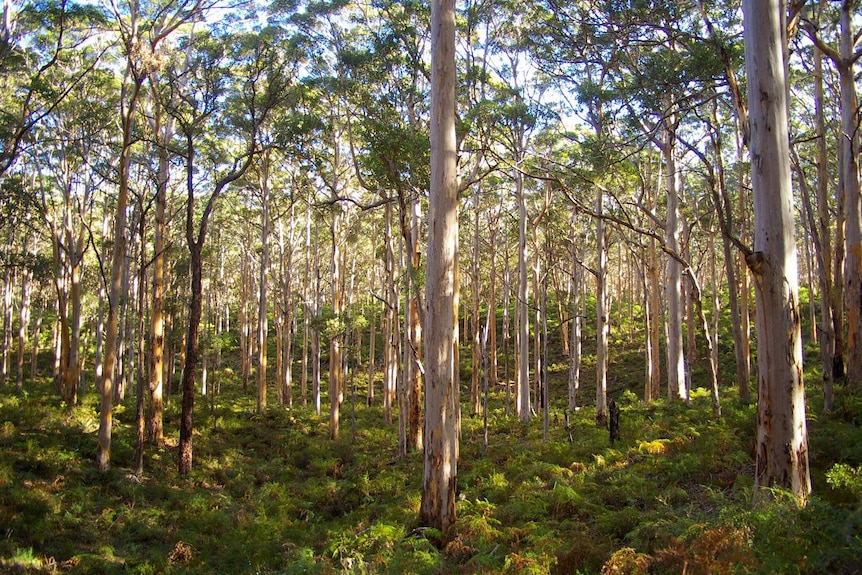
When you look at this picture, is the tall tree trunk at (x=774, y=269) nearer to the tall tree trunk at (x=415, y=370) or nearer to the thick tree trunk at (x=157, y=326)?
the tall tree trunk at (x=415, y=370)

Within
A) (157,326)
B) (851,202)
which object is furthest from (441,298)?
(157,326)

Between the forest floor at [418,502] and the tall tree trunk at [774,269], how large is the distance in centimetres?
45

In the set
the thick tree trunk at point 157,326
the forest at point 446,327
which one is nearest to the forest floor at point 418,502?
the forest at point 446,327

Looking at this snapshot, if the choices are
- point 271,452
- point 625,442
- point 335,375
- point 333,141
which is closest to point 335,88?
point 333,141

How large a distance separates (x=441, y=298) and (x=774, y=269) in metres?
3.66

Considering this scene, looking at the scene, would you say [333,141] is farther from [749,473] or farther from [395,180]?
[749,473]

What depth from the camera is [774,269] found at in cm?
523

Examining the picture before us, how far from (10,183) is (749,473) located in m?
20.4

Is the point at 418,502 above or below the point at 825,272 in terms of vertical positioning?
below

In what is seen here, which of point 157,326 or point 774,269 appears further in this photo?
point 157,326

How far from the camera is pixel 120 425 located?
15.0 m

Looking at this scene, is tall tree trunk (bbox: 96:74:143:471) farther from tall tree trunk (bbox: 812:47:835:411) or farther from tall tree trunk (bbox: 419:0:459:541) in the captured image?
tall tree trunk (bbox: 812:47:835:411)

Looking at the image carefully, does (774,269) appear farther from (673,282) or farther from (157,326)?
(157,326)

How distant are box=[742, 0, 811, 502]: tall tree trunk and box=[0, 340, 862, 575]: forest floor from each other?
0.45 metres
